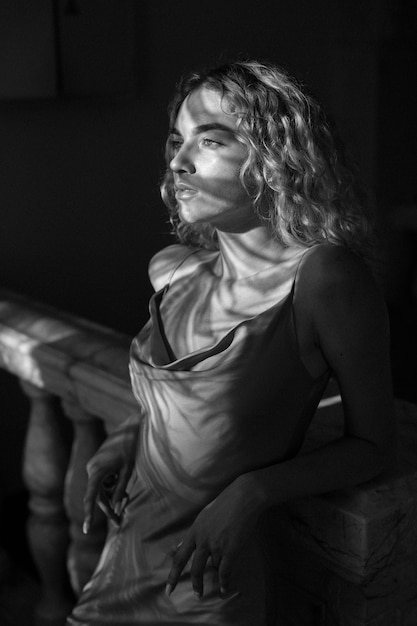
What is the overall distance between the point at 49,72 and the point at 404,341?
2843 millimetres

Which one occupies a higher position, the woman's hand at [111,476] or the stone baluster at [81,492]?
the woman's hand at [111,476]

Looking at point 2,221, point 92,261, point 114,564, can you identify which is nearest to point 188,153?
point 114,564

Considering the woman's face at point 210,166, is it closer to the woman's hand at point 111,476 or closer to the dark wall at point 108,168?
the woman's hand at point 111,476

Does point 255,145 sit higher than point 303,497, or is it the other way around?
point 255,145

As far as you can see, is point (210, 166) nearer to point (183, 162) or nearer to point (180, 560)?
point (183, 162)

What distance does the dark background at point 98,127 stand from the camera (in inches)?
140

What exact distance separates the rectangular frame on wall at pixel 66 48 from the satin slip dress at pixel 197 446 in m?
2.36

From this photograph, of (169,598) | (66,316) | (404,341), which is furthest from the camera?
(404,341)

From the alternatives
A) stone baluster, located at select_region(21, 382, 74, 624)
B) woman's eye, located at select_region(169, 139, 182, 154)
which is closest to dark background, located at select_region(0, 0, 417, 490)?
stone baluster, located at select_region(21, 382, 74, 624)

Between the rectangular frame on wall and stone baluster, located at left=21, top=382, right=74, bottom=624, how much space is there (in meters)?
1.72

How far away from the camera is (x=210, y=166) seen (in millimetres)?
1236

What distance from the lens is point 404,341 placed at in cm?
528

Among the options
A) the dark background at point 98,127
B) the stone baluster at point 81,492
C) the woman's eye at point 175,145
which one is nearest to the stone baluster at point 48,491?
the stone baluster at point 81,492

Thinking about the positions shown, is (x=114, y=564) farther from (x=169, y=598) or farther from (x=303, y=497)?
(x=303, y=497)
